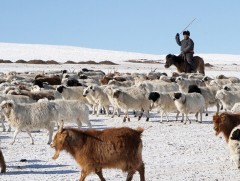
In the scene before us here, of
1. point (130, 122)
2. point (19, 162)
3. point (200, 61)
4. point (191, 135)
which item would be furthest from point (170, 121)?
point (200, 61)

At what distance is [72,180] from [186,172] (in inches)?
75.5

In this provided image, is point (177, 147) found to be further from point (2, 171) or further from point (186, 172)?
point (2, 171)

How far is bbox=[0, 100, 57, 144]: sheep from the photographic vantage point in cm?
1385

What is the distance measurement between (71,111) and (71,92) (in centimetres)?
589

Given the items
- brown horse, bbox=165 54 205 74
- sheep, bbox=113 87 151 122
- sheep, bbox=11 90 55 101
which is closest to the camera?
sheep, bbox=11 90 55 101

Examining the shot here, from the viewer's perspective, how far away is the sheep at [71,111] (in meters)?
14.9

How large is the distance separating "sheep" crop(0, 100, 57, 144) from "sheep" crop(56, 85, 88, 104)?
6.58 meters

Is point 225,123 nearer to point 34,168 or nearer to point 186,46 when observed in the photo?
point 34,168

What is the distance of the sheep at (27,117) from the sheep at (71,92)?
6.58m

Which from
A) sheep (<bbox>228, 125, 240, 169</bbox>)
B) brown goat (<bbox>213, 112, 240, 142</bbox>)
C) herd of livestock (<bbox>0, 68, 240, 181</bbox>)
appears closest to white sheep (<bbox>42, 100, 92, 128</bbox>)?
herd of livestock (<bbox>0, 68, 240, 181</bbox>)

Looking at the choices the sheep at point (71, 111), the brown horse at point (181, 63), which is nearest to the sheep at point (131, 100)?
the sheep at point (71, 111)

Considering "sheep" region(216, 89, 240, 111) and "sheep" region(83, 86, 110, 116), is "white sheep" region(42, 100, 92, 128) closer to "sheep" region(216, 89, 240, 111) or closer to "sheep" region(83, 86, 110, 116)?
"sheep" region(83, 86, 110, 116)

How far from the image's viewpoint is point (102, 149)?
8.49 m

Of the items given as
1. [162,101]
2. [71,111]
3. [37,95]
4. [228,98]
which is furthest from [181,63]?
[71,111]
